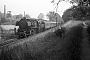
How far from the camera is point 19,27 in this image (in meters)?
22.4

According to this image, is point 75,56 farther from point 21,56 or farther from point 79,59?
point 21,56

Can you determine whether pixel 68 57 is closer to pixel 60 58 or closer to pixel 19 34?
pixel 60 58

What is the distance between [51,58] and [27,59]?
172 cm

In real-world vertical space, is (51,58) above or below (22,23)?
below

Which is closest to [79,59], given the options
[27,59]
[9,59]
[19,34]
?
[27,59]

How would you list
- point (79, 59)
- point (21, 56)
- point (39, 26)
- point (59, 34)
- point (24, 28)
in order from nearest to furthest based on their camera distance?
point (79, 59) < point (21, 56) < point (59, 34) < point (24, 28) < point (39, 26)

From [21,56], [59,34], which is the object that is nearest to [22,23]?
[59,34]

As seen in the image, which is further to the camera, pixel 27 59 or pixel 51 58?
pixel 51 58

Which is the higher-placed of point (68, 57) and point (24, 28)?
point (24, 28)

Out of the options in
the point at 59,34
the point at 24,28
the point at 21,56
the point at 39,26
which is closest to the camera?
the point at 21,56

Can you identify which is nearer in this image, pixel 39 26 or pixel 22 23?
pixel 22 23

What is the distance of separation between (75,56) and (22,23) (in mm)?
15972

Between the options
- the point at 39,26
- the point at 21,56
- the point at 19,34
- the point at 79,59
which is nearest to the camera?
the point at 79,59

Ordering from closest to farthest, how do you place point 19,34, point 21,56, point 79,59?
point 79,59, point 21,56, point 19,34
